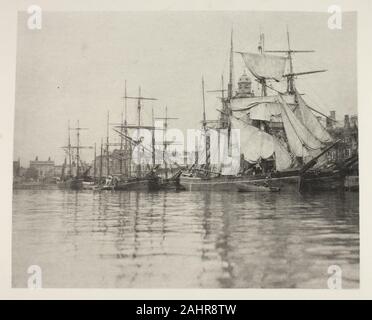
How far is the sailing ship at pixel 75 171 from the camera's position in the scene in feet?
12.1

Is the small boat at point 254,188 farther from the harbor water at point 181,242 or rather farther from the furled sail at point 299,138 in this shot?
the furled sail at point 299,138

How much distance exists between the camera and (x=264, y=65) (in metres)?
3.68

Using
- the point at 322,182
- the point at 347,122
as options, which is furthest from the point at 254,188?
the point at 347,122

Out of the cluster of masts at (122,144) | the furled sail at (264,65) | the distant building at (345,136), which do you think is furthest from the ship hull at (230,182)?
the furled sail at (264,65)

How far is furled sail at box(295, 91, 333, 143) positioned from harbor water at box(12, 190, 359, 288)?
0.42 meters

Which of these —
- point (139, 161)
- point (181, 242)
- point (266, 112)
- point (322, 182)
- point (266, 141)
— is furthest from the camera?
point (266, 112)

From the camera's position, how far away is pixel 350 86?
3.71 meters

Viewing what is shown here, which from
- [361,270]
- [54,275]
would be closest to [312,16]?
[361,270]

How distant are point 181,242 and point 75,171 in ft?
2.85

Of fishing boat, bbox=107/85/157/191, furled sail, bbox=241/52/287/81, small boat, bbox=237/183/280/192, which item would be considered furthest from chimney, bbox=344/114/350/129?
fishing boat, bbox=107/85/157/191

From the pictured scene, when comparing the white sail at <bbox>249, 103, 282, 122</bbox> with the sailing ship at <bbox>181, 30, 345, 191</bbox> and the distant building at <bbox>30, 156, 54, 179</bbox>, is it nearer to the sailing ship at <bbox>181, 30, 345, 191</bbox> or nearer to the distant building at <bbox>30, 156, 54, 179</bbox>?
the sailing ship at <bbox>181, 30, 345, 191</bbox>

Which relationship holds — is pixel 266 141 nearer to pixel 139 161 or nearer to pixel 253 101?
pixel 253 101

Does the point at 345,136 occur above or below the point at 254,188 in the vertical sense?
above

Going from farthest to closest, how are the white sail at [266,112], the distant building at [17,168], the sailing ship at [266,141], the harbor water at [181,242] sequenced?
the white sail at [266,112] < the sailing ship at [266,141] < the distant building at [17,168] < the harbor water at [181,242]
